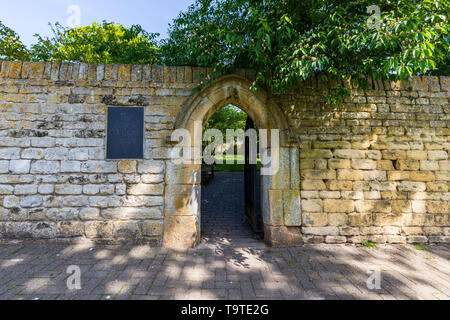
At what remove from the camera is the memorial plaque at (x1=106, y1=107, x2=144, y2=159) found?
354cm

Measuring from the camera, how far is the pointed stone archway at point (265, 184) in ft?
11.5

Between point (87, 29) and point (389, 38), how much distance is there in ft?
59.2

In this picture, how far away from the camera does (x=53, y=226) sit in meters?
3.44

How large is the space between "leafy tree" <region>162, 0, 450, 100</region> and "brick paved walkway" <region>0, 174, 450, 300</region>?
256cm

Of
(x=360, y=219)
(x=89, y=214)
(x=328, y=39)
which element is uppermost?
(x=328, y=39)

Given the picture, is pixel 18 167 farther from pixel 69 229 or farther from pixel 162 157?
pixel 162 157

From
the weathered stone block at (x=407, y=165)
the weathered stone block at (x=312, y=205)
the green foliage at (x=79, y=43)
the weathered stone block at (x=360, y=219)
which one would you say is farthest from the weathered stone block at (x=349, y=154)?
the green foliage at (x=79, y=43)

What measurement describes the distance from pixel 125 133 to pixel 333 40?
336cm

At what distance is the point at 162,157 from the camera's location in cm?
355

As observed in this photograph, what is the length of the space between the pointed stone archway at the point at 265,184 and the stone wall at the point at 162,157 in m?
0.12

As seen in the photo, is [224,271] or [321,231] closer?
[224,271]
